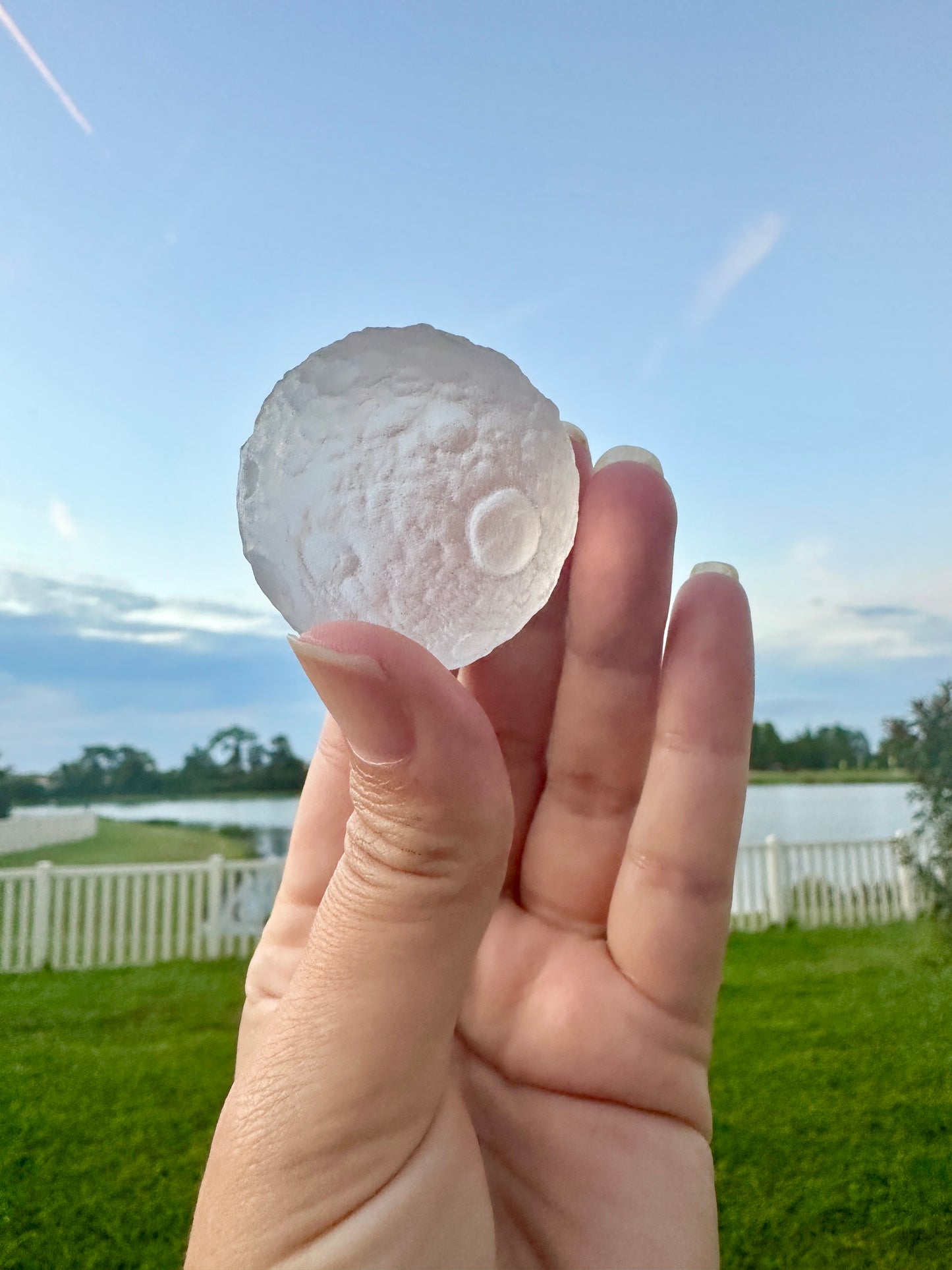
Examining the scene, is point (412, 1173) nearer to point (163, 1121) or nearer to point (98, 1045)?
point (163, 1121)

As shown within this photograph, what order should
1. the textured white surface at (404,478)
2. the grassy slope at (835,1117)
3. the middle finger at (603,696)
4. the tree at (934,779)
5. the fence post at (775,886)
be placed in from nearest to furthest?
1. the textured white surface at (404,478)
2. the middle finger at (603,696)
3. the grassy slope at (835,1117)
4. the tree at (934,779)
5. the fence post at (775,886)

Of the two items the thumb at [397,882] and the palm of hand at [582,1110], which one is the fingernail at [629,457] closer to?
the thumb at [397,882]

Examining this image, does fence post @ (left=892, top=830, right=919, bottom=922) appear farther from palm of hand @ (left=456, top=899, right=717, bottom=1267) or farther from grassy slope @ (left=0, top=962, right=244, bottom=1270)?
palm of hand @ (left=456, top=899, right=717, bottom=1267)

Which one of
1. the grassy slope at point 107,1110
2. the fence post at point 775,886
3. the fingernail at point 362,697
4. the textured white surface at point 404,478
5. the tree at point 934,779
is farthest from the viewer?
the fence post at point 775,886

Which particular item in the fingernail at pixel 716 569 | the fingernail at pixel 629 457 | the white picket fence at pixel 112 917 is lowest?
the white picket fence at pixel 112 917

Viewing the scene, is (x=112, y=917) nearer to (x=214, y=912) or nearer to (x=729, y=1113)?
(x=214, y=912)

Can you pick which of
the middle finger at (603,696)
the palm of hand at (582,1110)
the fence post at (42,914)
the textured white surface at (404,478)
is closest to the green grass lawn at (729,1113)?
the fence post at (42,914)
